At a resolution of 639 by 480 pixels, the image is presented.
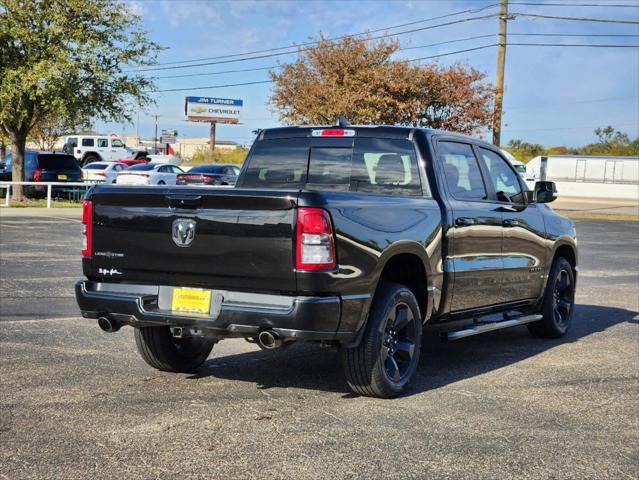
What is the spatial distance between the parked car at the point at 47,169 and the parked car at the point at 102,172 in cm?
408

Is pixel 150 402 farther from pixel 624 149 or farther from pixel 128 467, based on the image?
pixel 624 149

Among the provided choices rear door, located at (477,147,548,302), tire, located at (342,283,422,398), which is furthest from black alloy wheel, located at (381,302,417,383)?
rear door, located at (477,147,548,302)

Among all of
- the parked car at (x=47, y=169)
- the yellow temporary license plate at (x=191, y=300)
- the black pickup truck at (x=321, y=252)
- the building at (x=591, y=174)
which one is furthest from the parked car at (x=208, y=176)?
the building at (x=591, y=174)

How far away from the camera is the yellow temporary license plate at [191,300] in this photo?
5441mm

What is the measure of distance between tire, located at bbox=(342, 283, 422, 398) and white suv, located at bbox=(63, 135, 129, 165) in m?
54.3

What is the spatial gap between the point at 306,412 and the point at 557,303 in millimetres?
4047

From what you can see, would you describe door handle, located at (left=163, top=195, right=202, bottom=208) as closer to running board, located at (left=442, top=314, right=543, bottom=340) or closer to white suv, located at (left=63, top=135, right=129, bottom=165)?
running board, located at (left=442, top=314, right=543, bottom=340)

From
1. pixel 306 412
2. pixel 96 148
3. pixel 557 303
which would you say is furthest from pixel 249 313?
pixel 96 148

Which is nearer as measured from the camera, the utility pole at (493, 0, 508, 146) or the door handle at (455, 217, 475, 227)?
the door handle at (455, 217, 475, 227)

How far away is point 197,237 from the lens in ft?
17.9

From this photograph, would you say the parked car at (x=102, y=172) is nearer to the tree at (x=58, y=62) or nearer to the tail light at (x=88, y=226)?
the tree at (x=58, y=62)

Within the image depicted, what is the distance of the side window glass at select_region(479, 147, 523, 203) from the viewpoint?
304 inches

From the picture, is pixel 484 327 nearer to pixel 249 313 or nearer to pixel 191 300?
pixel 249 313

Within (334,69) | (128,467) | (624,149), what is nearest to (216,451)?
(128,467)
